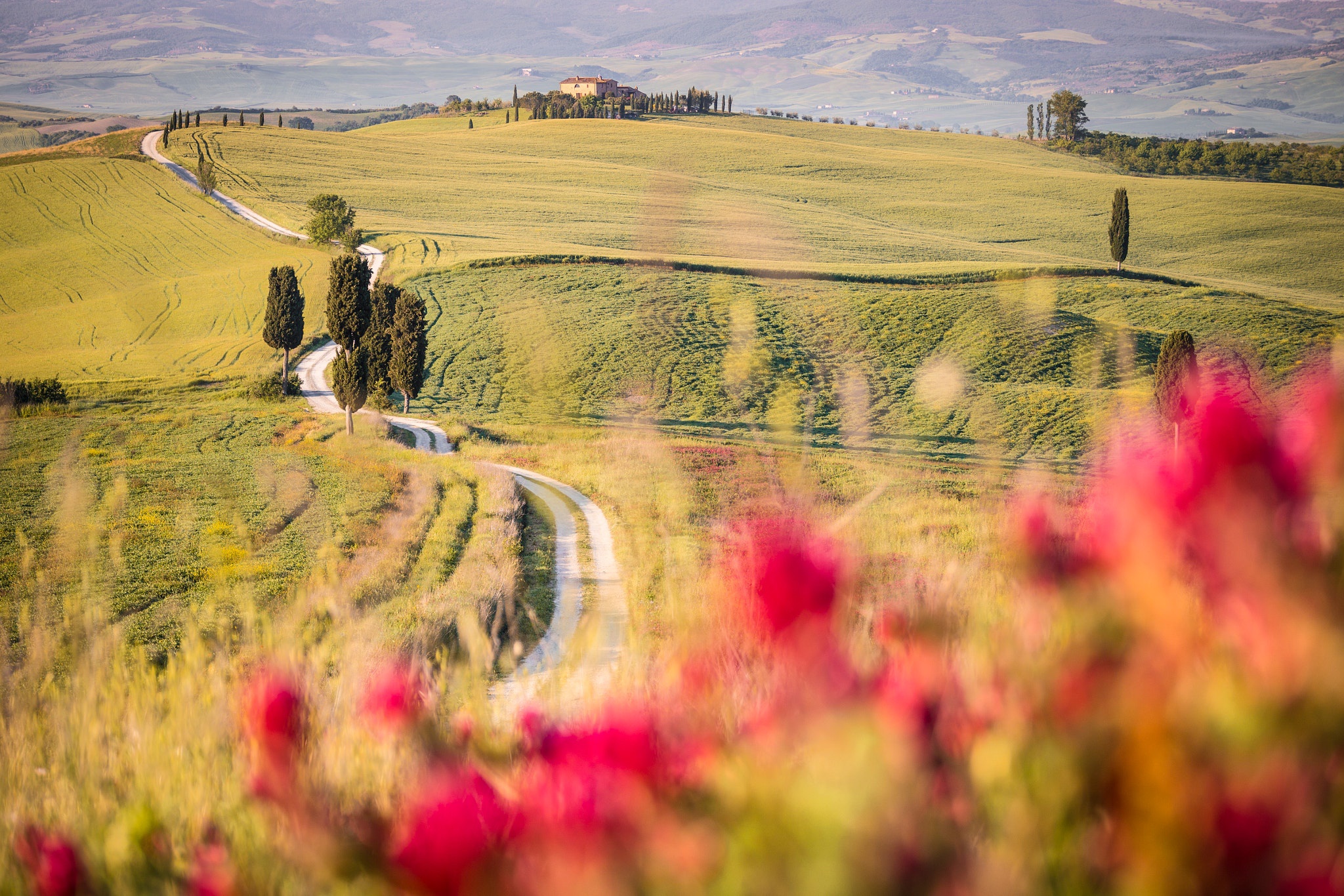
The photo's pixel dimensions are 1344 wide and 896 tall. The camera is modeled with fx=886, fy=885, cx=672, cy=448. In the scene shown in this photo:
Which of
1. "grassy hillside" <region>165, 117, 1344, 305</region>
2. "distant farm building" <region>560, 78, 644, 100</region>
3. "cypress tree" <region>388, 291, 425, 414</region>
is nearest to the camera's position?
"cypress tree" <region>388, 291, 425, 414</region>

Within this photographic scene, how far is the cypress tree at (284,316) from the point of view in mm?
44781

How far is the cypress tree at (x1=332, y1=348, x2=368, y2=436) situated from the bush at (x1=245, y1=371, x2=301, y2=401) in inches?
413

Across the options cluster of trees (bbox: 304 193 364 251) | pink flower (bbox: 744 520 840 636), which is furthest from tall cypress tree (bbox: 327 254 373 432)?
pink flower (bbox: 744 520 840 636)

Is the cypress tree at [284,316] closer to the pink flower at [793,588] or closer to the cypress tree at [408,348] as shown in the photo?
the cypress tree at [408,348]

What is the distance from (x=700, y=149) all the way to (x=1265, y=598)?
117m

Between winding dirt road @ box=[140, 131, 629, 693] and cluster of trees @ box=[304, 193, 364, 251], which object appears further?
cluster of trees @ box=[304, 193, 364, 251]

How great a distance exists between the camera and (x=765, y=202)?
88750 millimetres

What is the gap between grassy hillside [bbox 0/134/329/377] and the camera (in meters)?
50.2

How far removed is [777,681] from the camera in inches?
72.2

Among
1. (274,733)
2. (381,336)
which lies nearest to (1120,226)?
(381,336)

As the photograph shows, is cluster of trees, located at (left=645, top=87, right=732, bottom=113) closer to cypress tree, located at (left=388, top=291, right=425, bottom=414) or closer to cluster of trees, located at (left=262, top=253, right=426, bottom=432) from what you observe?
cluster of trees, located at (left=262, top=253, right=426, bottom=432)

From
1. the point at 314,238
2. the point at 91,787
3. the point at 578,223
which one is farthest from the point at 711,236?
the point at 91,787

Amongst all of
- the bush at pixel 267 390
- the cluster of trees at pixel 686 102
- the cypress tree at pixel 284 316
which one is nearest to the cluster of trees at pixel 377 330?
the bush at pixel 267 390

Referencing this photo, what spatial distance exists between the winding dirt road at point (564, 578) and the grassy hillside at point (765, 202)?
84.6 feet
